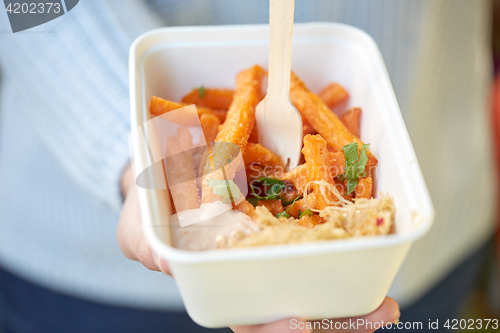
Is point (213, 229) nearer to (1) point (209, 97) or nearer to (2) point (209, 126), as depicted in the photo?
(2) point (209, 126)

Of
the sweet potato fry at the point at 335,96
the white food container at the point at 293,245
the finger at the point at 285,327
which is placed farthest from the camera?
the sweet potato fry at the point at 335,96

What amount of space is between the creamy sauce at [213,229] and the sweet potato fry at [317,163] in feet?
0.57

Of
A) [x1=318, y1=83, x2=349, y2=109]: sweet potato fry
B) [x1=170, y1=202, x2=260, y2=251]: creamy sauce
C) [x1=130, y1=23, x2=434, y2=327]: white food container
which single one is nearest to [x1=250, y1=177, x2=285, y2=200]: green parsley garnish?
[x1=170, y1=202, x2=260, y2=251]: creamy sauce

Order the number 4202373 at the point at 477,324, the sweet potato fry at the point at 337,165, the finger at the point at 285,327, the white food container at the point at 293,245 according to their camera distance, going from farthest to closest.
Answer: the number 4202373 at the point at 477,324
the sweet potato fry at the point at 337,165
the finger at the point at 285,327
the white food container at the point at 293,245

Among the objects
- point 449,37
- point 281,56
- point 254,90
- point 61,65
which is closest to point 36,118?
point 61,65

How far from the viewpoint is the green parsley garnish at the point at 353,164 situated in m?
0.85

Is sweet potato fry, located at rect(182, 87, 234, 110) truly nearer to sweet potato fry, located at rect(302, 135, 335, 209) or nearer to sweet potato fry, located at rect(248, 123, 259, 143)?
sweet potato fry, located at rect(248, 123, 259, 143)

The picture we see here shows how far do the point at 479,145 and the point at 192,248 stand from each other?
1.48m

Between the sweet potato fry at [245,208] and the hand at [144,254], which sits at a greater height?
the sweet potato fry at [245,208]

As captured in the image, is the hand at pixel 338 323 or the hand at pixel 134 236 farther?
the hand at pixel 134 236

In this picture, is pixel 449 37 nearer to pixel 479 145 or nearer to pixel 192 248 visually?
pixel 479 145

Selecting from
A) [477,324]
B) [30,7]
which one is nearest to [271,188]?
[30,7]

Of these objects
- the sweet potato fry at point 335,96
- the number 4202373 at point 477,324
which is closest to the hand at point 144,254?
the sweet potato fry at point 335,96

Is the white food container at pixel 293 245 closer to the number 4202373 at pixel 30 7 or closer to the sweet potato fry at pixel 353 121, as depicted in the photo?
the sweet potato fry at pixel 353 121
